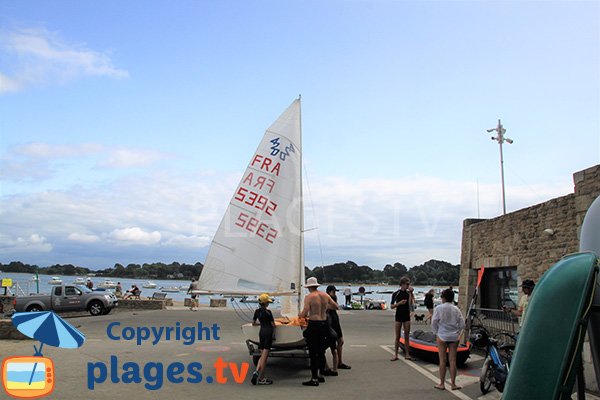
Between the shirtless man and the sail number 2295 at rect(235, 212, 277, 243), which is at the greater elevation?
the sail number 2295 at rect(235, 212, 277, 243)

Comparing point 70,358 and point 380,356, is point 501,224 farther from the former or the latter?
point 70,358

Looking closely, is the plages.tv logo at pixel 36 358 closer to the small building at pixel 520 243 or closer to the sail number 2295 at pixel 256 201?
the sail number 2295 at pixel 256 201

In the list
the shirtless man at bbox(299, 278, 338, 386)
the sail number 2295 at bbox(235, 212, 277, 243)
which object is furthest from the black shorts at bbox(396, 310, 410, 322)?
the sail number 2295 at bbox(235, 212, 277, 243)

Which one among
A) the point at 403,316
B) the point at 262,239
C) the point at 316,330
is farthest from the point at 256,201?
the point at 403,316

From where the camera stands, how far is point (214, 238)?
34.7 ft

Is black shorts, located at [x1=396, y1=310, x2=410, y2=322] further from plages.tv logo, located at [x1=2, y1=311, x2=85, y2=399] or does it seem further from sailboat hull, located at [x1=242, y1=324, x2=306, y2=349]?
plages.tv logo, located at [x1=2, y1=311, x2=85, y2=399]

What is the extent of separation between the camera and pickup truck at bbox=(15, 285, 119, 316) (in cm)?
2080

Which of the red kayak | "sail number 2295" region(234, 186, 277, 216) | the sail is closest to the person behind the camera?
the red kayak

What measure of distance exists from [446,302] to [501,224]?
5.42m

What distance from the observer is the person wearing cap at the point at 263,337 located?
8336mm

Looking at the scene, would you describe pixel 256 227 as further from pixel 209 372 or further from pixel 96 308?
pixel 96 308

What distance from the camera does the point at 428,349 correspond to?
10.4 m

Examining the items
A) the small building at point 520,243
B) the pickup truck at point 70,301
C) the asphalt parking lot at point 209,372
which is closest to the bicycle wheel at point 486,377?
the asphalt parking lot at point 209,372

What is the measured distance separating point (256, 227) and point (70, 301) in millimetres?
14584
